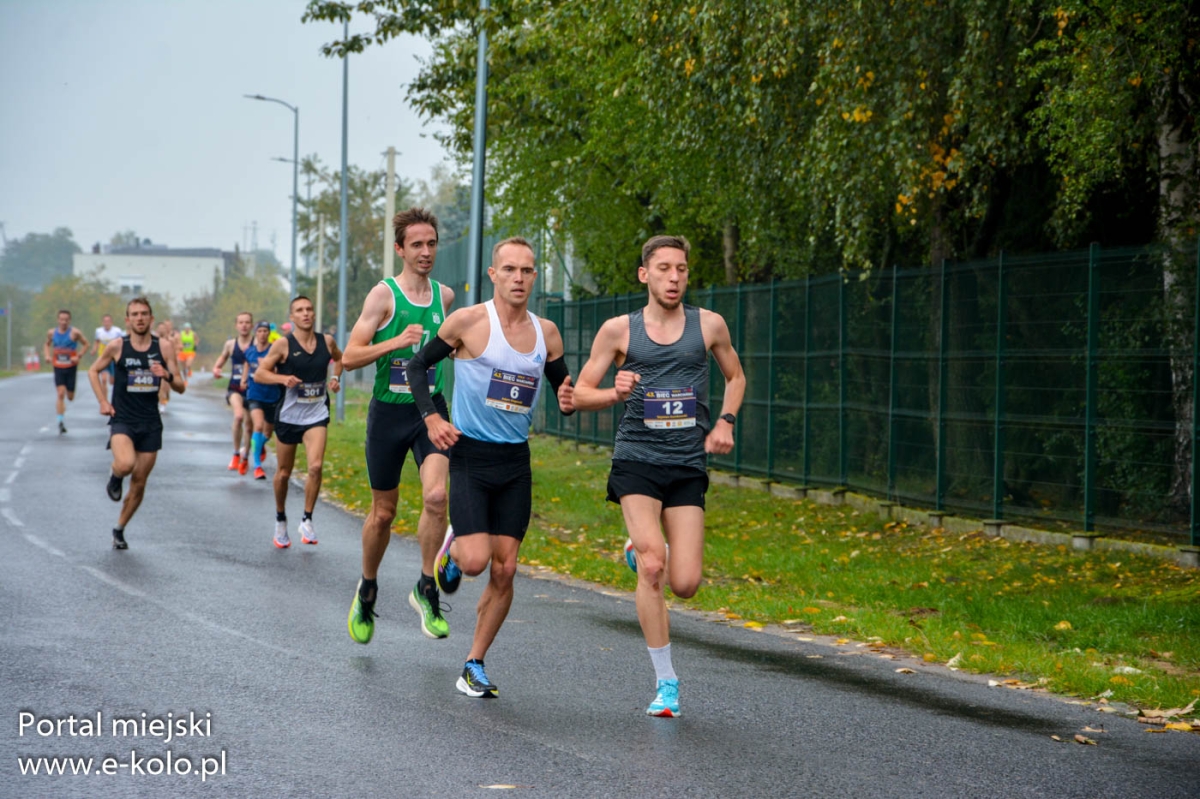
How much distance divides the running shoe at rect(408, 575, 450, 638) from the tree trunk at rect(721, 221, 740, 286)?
15580mm

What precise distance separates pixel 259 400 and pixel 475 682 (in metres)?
11.9

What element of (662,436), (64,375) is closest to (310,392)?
(662,436)

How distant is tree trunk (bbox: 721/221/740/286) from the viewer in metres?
23.5

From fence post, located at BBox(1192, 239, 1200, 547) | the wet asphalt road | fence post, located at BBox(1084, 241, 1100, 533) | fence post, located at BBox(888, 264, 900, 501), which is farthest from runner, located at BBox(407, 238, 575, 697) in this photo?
fence post, located at BBox(888, 264, 900, 501)

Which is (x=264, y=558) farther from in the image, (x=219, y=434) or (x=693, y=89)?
(x=219, y=434)

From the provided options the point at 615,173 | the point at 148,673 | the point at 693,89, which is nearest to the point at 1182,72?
the point at 693,89

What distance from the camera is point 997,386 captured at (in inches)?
547

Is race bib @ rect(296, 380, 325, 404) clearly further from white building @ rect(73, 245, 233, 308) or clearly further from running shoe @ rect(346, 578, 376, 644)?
white building @ rect(73, 245, 233, 308)

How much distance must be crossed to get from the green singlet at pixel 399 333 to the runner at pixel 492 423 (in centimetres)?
134

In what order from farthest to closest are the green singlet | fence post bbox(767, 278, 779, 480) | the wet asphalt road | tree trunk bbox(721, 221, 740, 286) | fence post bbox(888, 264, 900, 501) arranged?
tree trunk bbox(721, 221, 740, 286), fence post bbox(767, 278, 779, 480), fence post bbox(888, 264, 900, 501), the green singlet, the wet asphalt road

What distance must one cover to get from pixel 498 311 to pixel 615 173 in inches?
690

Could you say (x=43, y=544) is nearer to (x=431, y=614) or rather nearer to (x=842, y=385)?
(x=431, y=614)

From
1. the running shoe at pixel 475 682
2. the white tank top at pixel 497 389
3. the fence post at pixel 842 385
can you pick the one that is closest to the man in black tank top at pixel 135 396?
the white tank top at pixel 497 389

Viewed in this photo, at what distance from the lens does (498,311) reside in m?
7.02
